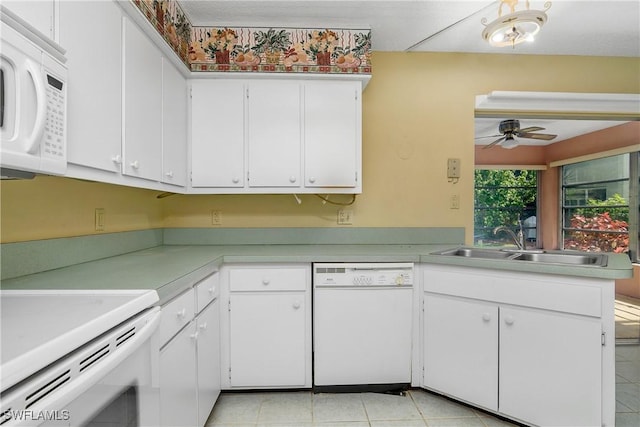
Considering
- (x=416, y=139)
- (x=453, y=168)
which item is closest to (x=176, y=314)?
(x=416, y=139)

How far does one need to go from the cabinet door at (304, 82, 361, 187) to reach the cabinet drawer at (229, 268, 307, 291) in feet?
2.13

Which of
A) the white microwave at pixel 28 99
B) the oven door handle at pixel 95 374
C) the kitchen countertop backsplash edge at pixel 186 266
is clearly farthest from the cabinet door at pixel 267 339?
the white microwave at pixel 28 99

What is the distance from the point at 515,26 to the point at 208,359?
2.43 meters

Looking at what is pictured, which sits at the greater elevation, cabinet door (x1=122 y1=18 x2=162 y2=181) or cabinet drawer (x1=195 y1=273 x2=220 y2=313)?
cabinet door (x1=122 y1=18 x2=162 y2=181)

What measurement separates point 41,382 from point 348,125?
1.95 meters

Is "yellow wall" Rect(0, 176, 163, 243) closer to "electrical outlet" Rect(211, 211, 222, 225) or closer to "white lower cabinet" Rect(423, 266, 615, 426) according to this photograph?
"electrical outlet" Rect(211, 211, 222, 225)

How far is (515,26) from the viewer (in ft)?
5.41

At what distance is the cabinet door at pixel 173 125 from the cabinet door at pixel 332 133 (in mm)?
815

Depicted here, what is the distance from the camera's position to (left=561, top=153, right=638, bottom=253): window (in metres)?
4.16

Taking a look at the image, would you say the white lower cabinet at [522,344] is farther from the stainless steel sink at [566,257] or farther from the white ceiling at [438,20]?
the white ceiling at [438,20]

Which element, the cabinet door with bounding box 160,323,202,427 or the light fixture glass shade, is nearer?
the cabinet door with bounding box 160,323,202,427

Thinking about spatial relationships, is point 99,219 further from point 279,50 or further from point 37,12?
point 279,50

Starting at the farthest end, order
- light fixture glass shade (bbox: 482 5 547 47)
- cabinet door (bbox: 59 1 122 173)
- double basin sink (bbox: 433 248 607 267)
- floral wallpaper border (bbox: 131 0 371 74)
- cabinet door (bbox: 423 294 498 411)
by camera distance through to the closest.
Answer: floral wallpaper border (bbox: 131 0 371 74) → double basin sink (bbox: 433 248 607 267) → cabinet door (bbox: 423 294 498 411) → light fixture glass shade (bbox: 482 5 547 47) → cabinet door (bbox: 59 1 122 173)

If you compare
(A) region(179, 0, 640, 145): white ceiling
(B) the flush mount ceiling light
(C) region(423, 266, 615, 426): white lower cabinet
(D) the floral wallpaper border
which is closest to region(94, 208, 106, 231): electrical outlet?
(D) the floral wallpaper border
